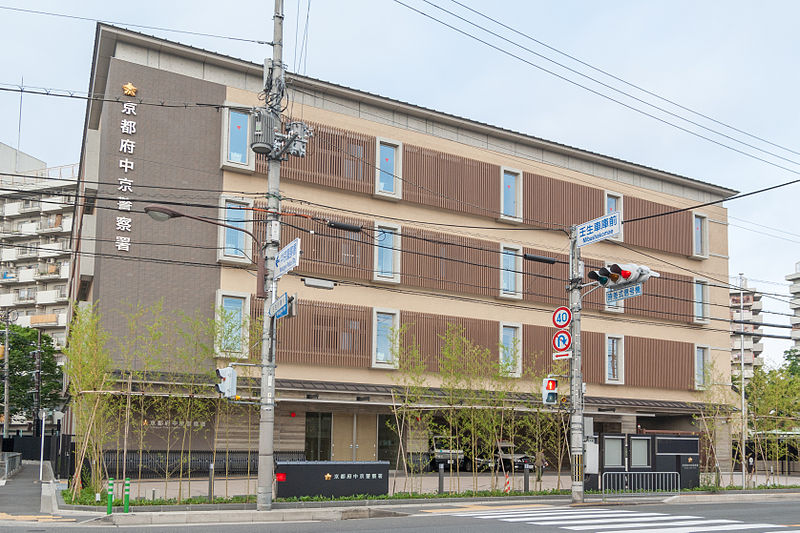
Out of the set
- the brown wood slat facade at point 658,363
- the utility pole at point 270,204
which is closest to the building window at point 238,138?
the utility pole at point 270,204

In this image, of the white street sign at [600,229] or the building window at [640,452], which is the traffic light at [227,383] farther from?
the building window at [640,452]

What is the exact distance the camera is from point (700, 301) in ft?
169

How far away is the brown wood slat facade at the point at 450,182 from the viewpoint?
41.8 m

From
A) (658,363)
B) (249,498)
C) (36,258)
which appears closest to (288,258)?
(249,498)

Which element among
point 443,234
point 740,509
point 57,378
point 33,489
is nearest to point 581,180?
point 443,234

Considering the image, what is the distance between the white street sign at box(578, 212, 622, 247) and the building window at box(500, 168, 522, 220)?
63.7 ft

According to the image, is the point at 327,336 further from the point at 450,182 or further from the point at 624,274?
the point at 624,274

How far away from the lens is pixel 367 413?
132 feet

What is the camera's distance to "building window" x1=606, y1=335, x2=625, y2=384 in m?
47.4

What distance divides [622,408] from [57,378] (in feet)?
172

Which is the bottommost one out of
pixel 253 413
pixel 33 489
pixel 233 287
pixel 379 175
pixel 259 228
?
pixel 33 489

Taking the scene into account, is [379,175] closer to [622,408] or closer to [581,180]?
[581,180]

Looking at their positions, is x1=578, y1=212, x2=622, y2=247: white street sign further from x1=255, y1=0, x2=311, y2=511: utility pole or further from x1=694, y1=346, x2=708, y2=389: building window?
x1=694, y1=346, x2=708, y2=389: building window

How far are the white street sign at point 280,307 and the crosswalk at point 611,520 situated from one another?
22.2ft
